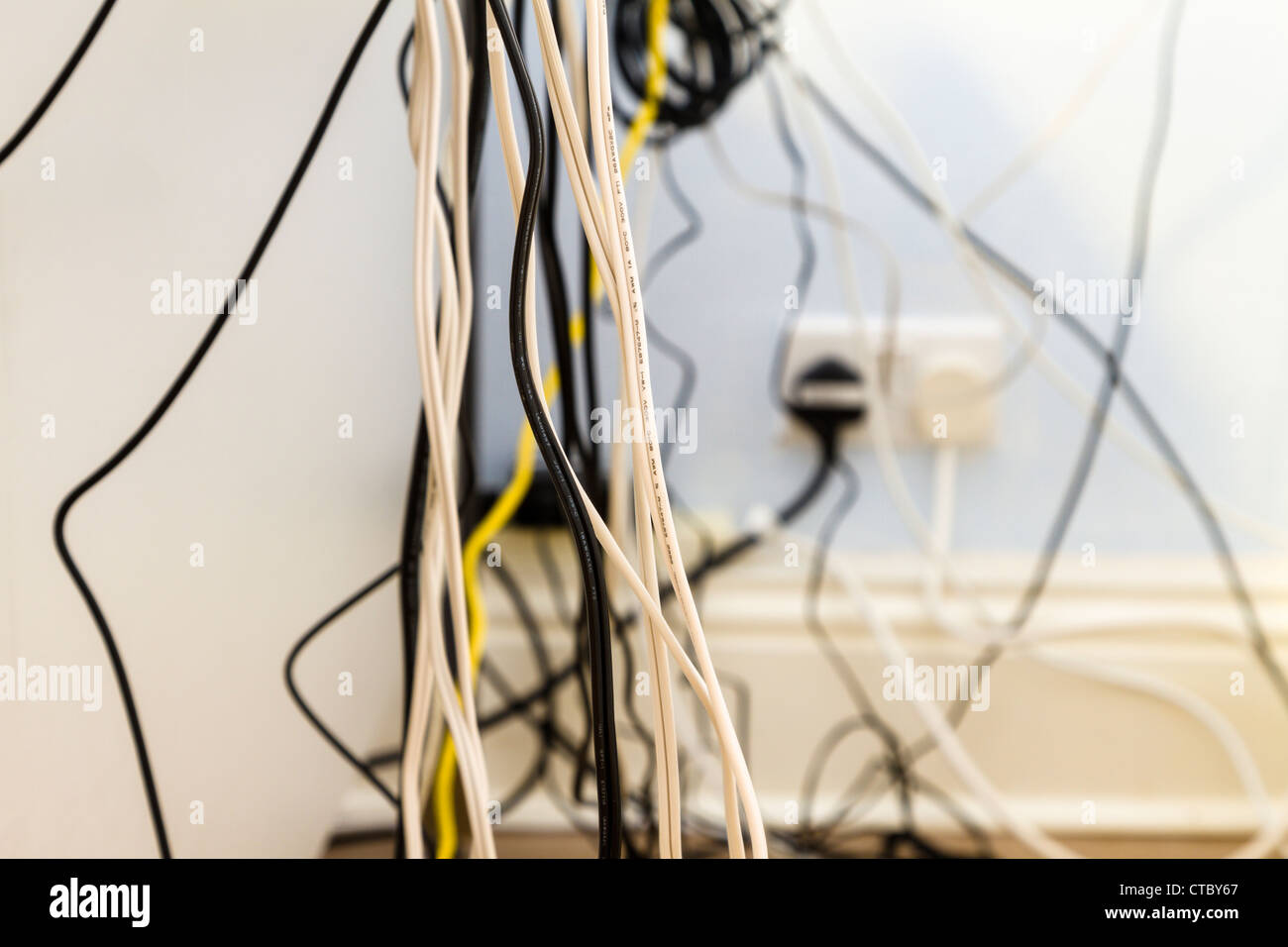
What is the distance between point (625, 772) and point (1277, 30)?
2.68 feet

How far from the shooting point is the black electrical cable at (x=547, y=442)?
219 mm

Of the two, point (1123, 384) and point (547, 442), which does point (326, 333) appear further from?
point (1123, 384)

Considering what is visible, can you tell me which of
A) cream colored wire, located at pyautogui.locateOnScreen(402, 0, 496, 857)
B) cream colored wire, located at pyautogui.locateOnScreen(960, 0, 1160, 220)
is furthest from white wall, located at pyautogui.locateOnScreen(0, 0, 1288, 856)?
cream colored wire, located at pyautogui.locateOnScreen(402, 0, 496, 857)

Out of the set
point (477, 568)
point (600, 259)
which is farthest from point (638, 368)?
point (477, 568)

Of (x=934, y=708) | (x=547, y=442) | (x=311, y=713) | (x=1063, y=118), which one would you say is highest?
(x=1063, y=118)

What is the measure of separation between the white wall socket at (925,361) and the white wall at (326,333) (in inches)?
0.9

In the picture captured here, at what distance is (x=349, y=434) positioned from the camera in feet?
1.61

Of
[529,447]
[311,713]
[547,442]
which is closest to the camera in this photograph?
[547,442]

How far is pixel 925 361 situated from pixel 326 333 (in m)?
0.49

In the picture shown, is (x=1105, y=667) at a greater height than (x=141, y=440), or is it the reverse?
(x=141, y=440)

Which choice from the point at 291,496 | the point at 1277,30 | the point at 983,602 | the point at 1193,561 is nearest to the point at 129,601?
the point at 291,496

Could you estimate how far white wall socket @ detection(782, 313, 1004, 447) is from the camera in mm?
651

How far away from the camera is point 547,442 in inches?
8.5
